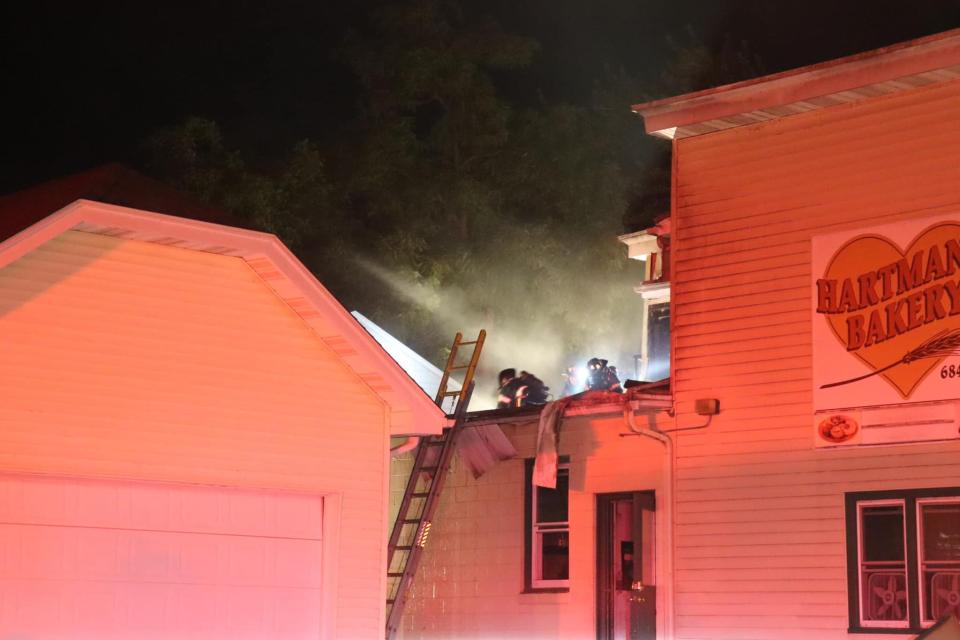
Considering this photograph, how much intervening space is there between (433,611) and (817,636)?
6210 mm

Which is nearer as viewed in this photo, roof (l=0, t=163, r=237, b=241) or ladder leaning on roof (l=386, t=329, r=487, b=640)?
roof (l=0, t=163, r=237, b=241)

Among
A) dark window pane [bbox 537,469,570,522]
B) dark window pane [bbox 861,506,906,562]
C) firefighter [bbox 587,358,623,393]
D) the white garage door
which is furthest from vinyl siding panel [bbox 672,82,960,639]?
the white garage door

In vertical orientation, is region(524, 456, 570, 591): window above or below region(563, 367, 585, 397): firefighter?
below

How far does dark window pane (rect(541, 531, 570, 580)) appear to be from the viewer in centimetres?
1877

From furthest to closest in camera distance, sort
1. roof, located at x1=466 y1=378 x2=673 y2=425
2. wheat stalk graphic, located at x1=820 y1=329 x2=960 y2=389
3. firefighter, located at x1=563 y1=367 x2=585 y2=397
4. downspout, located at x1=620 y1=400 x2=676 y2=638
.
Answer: firefighter, located at x1=563 y1=367 x2=585 y2=397 → roof, located at x1=466 y1=378 x2=673 y2=425 → downspout, located at x1=620 y1=400 x2=676 y2=638 → wheat stalk graphic, located at x1=820 y1=329 x2=960 y2=389

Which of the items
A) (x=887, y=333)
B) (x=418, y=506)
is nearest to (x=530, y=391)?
(x=418, y=506)

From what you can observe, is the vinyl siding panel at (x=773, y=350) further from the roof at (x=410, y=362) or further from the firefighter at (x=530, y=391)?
the roof at (x=410, y=362)

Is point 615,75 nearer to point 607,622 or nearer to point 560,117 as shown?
point 560,117

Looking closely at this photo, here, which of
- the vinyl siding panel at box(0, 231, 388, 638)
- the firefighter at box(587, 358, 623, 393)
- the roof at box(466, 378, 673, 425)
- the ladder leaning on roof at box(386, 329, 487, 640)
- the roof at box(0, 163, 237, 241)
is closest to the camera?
the vinyl siding panel at box(0, 231, 388, 638)

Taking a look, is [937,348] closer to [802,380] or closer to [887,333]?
[887,333]

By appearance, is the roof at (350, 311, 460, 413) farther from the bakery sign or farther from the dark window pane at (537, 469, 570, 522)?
the bakery sign

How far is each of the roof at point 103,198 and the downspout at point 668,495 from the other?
5107 millimetres

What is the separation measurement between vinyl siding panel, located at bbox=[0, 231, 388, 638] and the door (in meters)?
3.16

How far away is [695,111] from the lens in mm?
16734
